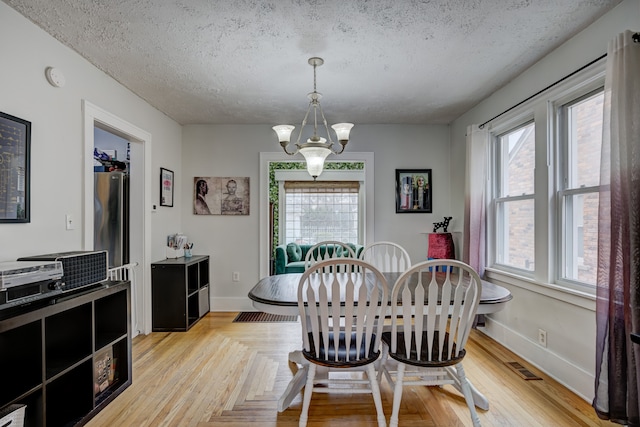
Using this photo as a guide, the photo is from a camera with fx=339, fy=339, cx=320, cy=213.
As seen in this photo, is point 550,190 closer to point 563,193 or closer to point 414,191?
point 563,193

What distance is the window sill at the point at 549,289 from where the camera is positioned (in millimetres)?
2156

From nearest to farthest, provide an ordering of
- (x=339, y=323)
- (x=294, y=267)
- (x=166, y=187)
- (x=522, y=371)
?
(x=339, y=323)
(x=522, y=371)
(x=166, y=187)
(x=294, y=267)

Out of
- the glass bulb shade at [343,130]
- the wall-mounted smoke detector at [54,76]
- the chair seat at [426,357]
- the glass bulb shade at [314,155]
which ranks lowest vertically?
the chair seat at [426,357]

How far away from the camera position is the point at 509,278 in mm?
3020

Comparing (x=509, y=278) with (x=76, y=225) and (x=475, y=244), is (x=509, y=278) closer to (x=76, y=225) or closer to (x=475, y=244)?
(x=475, y=244)

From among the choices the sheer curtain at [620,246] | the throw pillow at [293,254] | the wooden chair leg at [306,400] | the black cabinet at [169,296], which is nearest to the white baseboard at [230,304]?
the black cabinet at [169,296]

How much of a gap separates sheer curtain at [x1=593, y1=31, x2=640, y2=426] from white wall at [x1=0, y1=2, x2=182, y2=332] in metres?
3.28

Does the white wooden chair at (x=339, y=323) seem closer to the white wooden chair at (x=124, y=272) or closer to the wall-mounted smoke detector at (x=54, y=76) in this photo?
the wall-mounted smoke detector at (x=54, y=76)

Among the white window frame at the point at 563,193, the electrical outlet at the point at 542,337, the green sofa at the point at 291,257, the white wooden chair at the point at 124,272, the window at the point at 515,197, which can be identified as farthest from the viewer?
the green sofa at the point at 291,257

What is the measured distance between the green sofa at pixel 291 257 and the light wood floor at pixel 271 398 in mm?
2464

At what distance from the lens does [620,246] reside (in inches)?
69.9

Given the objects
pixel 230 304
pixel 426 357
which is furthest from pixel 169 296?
pixel 426 357

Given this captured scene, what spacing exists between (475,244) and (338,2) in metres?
2.56

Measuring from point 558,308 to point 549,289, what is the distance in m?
0.14
